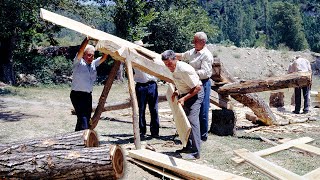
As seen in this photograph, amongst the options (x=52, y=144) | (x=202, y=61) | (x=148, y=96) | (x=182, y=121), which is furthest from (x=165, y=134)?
(x=52, y=144)

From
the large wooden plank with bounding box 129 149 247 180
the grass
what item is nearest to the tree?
the grass

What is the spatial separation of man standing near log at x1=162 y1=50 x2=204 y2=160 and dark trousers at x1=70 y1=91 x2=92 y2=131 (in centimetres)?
155

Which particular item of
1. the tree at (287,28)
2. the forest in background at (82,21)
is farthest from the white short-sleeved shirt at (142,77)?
the tree at (287,28)

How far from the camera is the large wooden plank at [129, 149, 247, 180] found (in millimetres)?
4789

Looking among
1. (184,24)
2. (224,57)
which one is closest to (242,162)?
(184,24)

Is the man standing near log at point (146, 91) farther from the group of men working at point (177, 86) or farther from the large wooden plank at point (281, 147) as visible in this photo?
the large wooden plank at point (281, 147)

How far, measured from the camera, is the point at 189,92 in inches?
241

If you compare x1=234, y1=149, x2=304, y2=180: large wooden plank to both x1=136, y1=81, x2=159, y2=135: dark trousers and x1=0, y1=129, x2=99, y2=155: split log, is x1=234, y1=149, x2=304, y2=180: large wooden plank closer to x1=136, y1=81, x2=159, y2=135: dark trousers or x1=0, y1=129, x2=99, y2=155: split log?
x1=136, y1=81, x2=159, y2=135: dark trousers

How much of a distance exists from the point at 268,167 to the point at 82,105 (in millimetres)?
3307

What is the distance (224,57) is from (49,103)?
2232cm

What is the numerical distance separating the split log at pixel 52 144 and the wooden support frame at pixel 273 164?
2.45 meters

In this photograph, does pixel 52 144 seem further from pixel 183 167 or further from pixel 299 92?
pixel 299 92

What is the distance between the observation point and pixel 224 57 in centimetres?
3325

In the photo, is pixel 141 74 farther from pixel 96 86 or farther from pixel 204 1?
pixel 204 1
